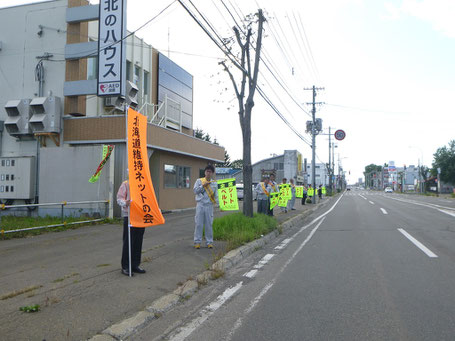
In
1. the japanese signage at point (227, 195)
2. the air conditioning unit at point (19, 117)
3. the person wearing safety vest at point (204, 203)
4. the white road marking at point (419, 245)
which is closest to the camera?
A: the white road marking at point (419, 245)

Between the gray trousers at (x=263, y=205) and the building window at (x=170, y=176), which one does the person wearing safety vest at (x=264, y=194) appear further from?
the building window at (x=170, y=176)

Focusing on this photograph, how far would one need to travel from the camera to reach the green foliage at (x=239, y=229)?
8758 mm

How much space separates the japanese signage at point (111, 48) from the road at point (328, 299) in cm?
811

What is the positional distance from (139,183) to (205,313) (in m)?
2.23

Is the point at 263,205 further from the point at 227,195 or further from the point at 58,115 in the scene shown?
the point at 58,115

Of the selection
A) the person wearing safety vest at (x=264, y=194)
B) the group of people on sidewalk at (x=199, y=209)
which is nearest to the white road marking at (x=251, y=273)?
the group of people on sidewalk at (x=199, y=209)

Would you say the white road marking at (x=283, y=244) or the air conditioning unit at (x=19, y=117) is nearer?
the white road marking at (x=283, y=244)

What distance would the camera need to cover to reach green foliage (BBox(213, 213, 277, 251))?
28.7 feet

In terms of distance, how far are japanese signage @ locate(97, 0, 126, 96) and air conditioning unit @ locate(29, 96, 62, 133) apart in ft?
7.68

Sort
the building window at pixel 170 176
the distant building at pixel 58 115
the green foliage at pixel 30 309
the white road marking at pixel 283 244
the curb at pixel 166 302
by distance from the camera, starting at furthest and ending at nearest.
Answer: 1. the building window at pixel 170 176
2. the distant building at pixel 58 115
3. the white road marking at pixel 283 244
4. the green foliage at pixel 30 309
5. the curb at pixel 166 302

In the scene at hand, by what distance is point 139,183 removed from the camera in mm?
5688

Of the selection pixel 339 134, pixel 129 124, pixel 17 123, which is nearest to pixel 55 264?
pixel 129 124

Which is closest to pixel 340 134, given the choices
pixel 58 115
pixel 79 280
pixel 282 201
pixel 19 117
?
pixel 282 201

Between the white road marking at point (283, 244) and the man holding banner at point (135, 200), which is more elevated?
the man holding banner at point (135, 200)
